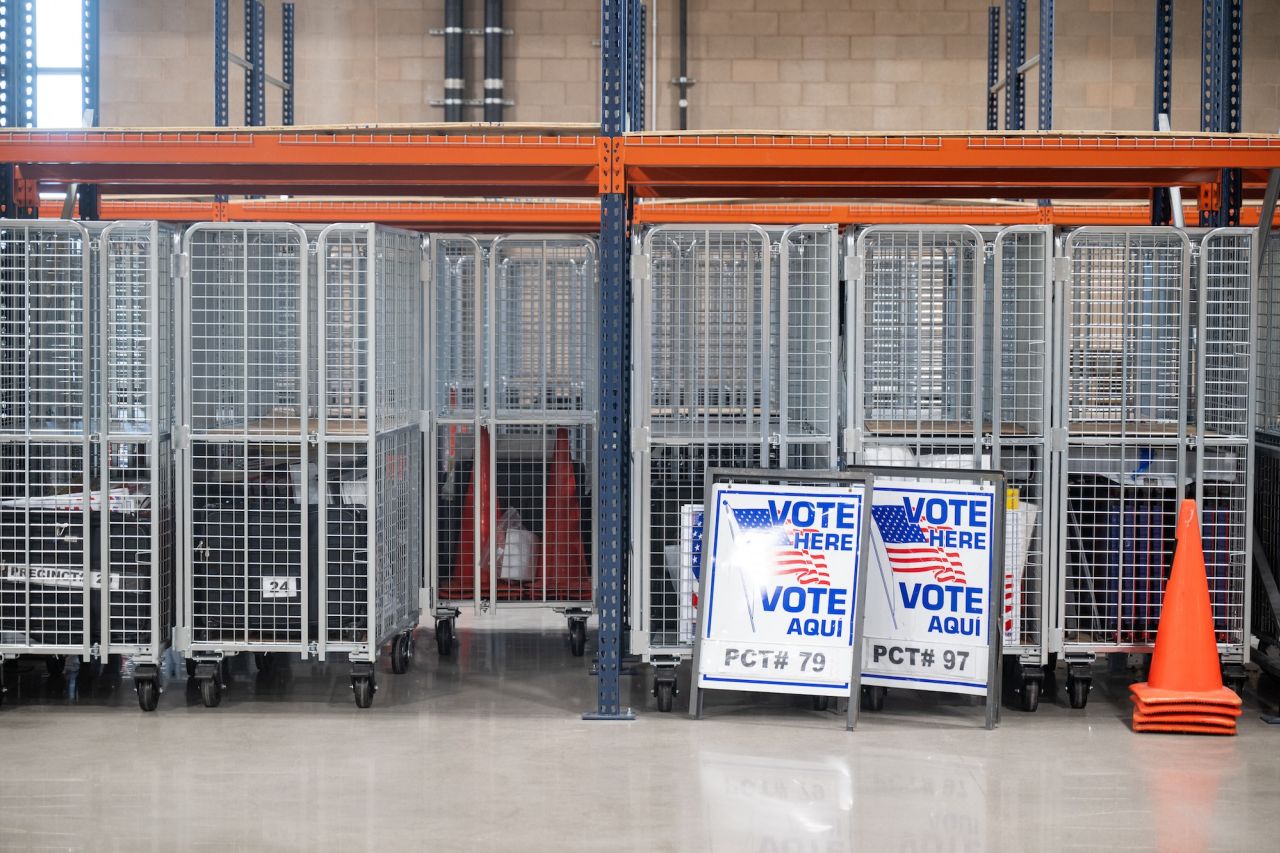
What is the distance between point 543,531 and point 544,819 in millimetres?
2997

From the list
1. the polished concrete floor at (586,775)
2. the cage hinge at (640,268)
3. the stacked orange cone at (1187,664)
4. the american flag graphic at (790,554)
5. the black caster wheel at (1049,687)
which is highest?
the cage hinge at (640,268)

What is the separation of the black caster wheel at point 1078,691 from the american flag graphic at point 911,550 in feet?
2.75

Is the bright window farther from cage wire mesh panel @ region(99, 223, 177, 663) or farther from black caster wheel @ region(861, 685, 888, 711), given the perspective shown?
black caster wheel @ region(861, 685, 888, 711)

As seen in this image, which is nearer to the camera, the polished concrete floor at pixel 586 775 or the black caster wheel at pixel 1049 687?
the polished concrete floor at pixel 586 775

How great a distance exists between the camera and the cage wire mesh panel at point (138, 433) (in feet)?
21.4

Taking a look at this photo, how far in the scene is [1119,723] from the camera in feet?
21.4

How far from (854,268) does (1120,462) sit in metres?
1.56

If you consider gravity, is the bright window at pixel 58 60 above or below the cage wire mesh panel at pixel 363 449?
above

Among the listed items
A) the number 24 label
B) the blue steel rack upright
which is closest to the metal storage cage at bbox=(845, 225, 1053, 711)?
the blue steel rack upright

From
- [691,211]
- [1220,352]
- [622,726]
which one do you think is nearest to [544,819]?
[622,726]

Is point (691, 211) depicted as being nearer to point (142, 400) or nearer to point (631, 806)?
point (142, 400)

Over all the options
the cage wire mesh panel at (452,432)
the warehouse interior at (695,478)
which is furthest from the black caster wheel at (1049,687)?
the cage wire mesh panel at (452,432)

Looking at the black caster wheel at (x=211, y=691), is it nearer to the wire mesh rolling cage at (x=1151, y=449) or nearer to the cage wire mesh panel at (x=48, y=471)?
the cage wire mesh panel at (x=48, y=471)

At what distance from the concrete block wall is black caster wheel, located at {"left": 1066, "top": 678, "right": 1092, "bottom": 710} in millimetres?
8382
